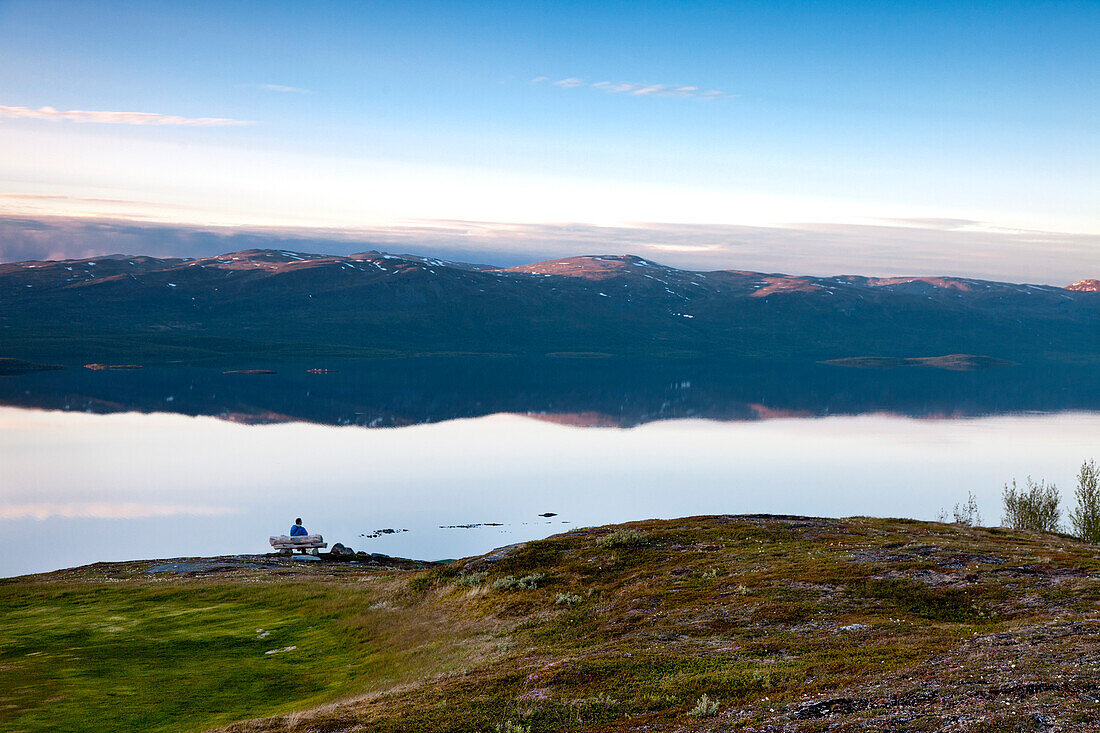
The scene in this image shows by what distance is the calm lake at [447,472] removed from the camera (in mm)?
82125

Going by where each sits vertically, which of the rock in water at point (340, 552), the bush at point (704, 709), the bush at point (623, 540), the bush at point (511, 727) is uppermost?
the bush at point (704, 709)

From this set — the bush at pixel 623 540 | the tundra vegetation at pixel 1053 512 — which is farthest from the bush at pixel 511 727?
the tundra vegetation at pixel 1053 512

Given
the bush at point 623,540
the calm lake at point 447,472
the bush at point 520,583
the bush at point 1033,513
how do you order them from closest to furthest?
the bush at point 520,583 → the bush at point 623,540 → the bush at point 1033,513 → the calm lake at point 447,472

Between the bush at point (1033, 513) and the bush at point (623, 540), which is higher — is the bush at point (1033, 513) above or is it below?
below

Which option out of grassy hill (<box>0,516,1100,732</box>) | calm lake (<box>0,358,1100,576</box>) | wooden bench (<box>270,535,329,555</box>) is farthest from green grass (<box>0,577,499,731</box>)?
calm lake (<box>0,358,1100,576</box>)

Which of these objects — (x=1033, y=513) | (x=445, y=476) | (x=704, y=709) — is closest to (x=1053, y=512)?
(x=1033, y=513)

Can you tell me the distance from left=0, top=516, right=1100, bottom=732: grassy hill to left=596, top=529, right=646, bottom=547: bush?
17cm

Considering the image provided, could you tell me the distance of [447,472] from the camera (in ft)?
381

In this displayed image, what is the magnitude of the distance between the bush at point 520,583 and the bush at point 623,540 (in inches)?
209

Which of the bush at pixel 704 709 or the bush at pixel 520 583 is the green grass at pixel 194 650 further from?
the bush at pixel 704 709

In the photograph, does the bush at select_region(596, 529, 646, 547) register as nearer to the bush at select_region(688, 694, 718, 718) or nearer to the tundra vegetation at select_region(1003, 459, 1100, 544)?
the bush at select_region(688, 694, 718, 718)

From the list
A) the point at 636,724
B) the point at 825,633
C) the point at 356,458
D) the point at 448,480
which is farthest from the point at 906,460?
the point at 636,724

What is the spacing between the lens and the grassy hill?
685 inches

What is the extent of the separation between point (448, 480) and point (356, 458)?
23358 millimetres
